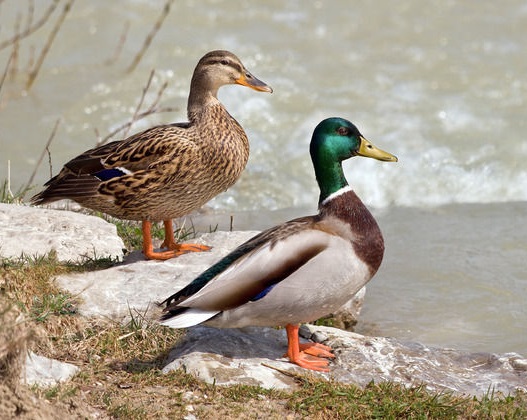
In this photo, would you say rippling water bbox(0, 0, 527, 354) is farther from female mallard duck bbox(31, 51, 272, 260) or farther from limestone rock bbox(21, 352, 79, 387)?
limestone rock bbox(21, 352, 79, 387)

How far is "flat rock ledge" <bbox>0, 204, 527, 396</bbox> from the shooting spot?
4.90 m

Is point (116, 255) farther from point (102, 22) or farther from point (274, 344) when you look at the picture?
point (102, 22)

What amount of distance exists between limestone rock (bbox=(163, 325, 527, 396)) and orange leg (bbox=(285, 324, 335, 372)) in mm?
39

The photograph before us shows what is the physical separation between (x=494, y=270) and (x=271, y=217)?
2216 mm

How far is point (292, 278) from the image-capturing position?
15.8ft

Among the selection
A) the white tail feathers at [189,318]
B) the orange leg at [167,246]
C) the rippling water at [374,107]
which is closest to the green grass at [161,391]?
the white tail feathers at [189,318]

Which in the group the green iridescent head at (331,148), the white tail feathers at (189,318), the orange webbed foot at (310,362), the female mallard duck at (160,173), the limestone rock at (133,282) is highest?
the green iridescent head at (331,148)

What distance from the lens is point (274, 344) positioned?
5309 mm

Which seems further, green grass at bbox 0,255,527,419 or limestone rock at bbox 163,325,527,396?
limestone rock at bbox 163,325,527,396

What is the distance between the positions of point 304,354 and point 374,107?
6.91 meters

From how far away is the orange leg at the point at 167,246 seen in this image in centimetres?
615

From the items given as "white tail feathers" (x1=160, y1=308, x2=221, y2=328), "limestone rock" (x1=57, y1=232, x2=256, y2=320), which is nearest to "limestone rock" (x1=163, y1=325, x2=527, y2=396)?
"white tail feathers" (x1=160, y1=308, x2=221, y2=328)

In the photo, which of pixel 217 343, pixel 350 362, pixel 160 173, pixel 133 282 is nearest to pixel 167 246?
pixel 160 173

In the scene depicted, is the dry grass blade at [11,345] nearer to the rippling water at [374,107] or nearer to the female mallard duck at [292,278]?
the female mallard duck at [292,278]
